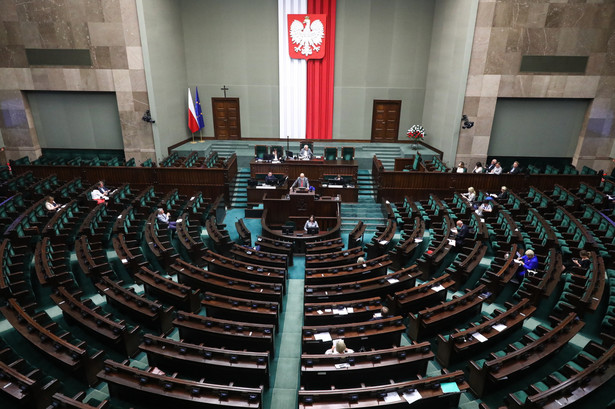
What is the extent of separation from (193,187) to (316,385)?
9.22 metres

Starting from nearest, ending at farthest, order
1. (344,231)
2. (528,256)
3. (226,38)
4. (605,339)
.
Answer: (605,339) < (528,256) < (344,231) < (226,38)

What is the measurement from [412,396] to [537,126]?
14185mm

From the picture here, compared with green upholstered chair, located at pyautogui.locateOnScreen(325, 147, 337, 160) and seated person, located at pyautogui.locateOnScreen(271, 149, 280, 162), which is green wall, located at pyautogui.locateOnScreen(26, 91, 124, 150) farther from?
green upholstered chair, located at pyautogui.locateOnScreen(325, 147, 337, 160)

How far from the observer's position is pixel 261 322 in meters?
6.18

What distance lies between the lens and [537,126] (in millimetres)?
14719

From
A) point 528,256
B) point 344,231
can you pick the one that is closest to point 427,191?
point 344,231

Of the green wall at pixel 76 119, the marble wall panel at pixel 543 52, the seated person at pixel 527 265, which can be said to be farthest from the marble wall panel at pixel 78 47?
the seated person at pixel 527 265

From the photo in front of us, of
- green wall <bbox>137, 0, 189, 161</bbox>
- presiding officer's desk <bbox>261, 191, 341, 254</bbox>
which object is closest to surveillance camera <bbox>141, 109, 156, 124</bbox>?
green wall <bbox>137, 0, 189, 161</bbox>

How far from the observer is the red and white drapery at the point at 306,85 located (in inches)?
620

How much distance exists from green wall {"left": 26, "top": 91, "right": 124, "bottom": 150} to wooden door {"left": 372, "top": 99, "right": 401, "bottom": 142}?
1141cm

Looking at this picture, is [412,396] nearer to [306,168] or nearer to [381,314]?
[381,314]

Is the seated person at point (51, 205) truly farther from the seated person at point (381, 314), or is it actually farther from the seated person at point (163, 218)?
the seated person at point (381, 314)

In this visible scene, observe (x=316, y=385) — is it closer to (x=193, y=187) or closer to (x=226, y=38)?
(x=193, y=187)

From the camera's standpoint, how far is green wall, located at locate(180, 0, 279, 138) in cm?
1597
